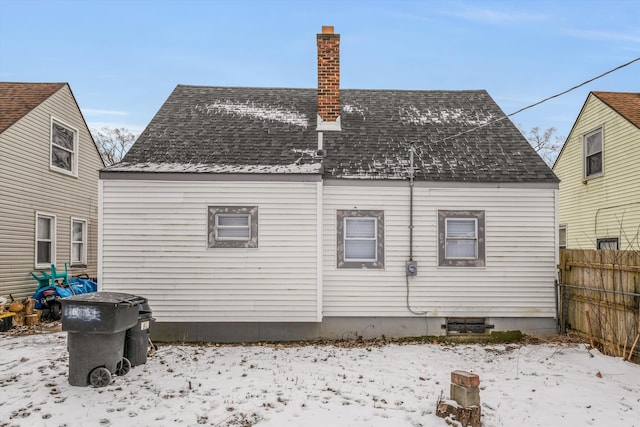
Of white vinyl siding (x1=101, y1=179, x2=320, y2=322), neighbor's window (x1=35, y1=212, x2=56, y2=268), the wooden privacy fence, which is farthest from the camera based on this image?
neighbor's window (x1=35, y1=212, x2=56, y2=268)

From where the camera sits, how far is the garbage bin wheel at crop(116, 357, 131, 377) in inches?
257

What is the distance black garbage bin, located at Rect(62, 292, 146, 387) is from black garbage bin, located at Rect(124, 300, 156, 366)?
686 millimetres

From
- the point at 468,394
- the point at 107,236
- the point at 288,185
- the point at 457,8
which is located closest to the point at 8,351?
the point at 107,236

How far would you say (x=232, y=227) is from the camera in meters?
9.24

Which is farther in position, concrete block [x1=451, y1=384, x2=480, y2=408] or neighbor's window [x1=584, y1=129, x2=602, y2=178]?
neighbor's window [x1=584, y1=129, x2=602, y2=178]

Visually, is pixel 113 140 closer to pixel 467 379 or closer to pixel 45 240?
pixel 45 240

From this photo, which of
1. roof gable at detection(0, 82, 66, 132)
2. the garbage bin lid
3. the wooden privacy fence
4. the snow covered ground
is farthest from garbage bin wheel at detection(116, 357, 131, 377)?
roof gable at detection(0, 82, 66, 132)

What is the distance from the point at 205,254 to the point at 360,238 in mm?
3404

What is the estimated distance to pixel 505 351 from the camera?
855 cm

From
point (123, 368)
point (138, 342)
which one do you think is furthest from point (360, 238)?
point (123, 368)

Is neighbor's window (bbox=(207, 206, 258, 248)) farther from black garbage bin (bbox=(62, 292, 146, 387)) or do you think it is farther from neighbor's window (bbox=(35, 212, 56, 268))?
neighbor's window (bbox=(35, 212, 56, 268))

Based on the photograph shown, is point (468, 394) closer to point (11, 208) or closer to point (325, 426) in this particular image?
point (325, 426)

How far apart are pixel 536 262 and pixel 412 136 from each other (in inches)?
167

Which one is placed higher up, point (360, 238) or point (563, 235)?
point (563, 235)
